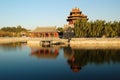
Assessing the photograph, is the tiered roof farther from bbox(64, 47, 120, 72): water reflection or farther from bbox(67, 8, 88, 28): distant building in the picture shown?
bbox(64, 47, 120, 72): water reflection

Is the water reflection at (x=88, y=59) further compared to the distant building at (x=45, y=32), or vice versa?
the distant building at (x=45, y=32)

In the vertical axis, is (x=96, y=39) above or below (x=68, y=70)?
above

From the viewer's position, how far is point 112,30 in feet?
196

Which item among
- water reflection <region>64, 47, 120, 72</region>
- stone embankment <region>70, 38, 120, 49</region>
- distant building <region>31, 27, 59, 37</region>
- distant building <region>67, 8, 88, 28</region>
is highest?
distant building <region>67, 8, 88, 28</region>

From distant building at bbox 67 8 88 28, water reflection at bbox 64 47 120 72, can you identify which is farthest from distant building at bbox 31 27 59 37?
water reflection at bbox 64 47 120 72

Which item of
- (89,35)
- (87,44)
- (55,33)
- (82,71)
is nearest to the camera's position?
(82,71)

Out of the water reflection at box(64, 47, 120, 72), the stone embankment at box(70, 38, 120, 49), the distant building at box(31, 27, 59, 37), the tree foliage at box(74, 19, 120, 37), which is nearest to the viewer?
the water reflection at box(64, 47, 120, 72)

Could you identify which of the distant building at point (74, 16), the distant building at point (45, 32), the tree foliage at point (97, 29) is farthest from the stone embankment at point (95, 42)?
the distant building at point (74, 16)

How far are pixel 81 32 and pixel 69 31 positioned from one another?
37.2 ft

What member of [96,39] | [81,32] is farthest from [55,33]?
[96,39]

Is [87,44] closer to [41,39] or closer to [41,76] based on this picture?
[41,39]

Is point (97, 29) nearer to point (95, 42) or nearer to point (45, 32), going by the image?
point (95, 42)

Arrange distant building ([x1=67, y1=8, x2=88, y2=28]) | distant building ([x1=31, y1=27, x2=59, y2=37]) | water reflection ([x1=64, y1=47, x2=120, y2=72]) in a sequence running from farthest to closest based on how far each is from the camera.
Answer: distant building ([x1=67, y1=8, x2=88, y2=28])
distant building ([x1=31, y1=27, x2=59, y2=37])
water reflection ([x1=64, y1=47, x2=120, y2=72])

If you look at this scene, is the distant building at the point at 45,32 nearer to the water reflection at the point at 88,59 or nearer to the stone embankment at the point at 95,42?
the stone embankment at the point at 95,42
